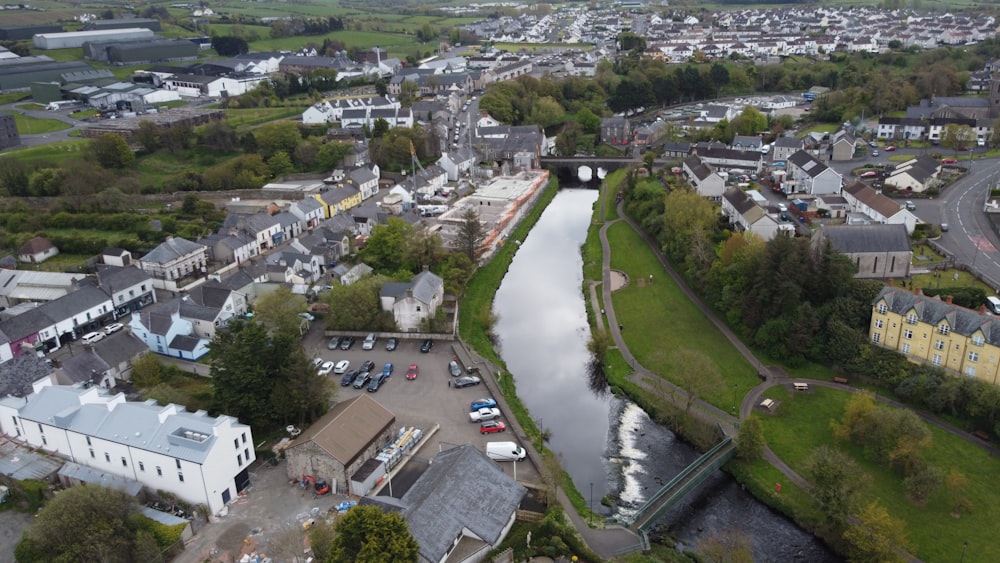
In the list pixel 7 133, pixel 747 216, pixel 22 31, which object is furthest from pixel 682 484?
pixel 22 31

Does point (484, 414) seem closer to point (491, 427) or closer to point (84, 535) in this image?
point (491, 427)

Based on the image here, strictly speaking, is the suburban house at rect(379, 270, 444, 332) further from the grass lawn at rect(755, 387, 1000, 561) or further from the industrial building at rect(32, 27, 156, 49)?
the industrial building at rect(32, 27, 156, 49)

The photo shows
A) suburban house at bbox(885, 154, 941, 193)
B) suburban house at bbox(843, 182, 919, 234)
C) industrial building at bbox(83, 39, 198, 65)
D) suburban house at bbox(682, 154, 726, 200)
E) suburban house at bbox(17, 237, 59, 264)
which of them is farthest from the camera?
industrial building at bbox(83, 39, 198, 65)

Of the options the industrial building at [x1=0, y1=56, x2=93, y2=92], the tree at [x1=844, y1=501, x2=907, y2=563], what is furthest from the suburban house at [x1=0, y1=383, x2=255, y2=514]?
the industrial building at [x1=0, y1=56, x2=93, y2=92]

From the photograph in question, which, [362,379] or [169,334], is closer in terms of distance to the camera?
[362,379]

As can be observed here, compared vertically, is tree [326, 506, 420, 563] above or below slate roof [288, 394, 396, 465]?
above

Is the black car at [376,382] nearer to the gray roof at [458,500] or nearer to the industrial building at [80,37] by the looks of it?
the gray roof at [458,500]

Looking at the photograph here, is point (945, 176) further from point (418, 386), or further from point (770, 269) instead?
point (418, 386)
